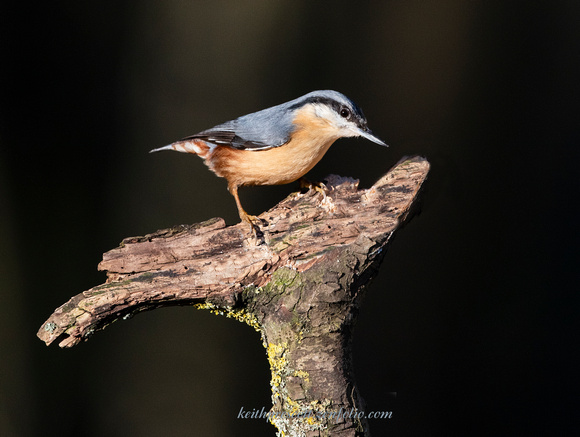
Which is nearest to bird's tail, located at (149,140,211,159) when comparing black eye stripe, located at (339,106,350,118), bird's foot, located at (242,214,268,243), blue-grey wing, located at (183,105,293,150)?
blue-grey wing, located at (183,105,293,150)

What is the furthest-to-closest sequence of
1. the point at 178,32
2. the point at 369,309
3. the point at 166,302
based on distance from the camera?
the point at 369,309 < the point at 178,32 < the point at 166,302

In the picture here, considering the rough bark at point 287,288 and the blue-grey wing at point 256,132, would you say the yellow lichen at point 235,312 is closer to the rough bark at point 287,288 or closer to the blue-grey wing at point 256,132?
the rough bark at point 287,288

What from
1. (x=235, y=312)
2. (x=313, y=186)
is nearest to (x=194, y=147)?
(x=313, y=186)

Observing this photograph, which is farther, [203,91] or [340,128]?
[203,91]

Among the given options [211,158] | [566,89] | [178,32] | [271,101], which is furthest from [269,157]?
[566,89]

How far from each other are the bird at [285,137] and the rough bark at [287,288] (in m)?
0.13

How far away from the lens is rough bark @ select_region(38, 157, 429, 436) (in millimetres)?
1393

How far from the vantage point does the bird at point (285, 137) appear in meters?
1.47

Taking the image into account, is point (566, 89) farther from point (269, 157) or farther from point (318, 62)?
point (269, 157)

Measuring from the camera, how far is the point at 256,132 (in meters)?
1.52

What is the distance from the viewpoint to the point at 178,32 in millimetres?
1957

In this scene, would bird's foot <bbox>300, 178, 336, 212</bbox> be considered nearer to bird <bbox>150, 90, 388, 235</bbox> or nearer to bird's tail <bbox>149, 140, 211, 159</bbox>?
bird <bbox>150, 90, 388, 235</bbox>

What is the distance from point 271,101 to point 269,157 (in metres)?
0.58

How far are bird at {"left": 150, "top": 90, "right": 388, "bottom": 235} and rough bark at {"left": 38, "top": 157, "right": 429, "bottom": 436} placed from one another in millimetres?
127
